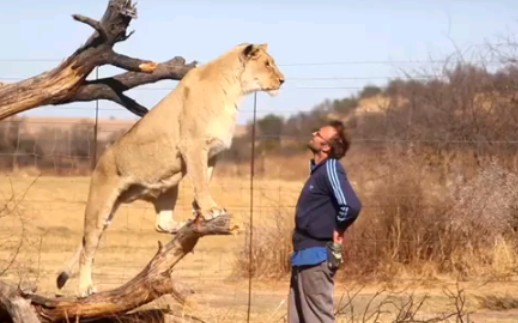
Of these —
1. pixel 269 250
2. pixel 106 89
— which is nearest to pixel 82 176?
pixel 269 250

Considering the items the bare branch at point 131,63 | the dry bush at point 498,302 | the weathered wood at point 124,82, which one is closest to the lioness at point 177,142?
the weathered wood at point 124,82

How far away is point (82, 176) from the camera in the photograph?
2072cm

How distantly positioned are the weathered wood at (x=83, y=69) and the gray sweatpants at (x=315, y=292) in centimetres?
219

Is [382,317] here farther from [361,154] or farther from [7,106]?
[361,154]

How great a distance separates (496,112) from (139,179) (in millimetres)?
11483

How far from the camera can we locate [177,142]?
9914 millimetres

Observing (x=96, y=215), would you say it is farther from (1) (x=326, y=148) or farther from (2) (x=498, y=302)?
(2) (x=498, y=302)

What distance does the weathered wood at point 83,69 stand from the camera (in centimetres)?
923

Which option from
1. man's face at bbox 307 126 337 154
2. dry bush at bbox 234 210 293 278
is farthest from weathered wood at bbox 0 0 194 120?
dry bush at bbox 234 210 293 278

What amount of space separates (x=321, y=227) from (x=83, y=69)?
2.33 m

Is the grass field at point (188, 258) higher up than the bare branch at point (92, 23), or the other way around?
the bare branch at point (92, 23)

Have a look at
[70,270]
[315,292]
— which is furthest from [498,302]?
[315,292]

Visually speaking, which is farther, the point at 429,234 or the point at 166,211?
the point at 429,234

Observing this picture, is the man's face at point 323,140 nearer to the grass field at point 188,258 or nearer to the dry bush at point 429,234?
the grass field at point 188,258
